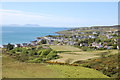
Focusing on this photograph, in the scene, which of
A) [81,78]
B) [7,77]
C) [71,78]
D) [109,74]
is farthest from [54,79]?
[109,74]

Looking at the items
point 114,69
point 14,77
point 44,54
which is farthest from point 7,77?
point 44,54

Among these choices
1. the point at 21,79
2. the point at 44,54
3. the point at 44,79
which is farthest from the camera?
the point at 44,54

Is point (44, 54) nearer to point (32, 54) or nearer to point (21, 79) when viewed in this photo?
point (32, 54)

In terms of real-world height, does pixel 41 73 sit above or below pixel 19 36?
below

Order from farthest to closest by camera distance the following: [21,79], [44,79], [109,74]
Result: 1. [109,74]
2. [44,79]
3. [21,79]

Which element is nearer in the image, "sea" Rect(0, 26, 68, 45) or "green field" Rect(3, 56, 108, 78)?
"green field" Rect(3, 56, 108, 78)

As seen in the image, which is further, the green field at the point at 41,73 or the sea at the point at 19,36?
the sea at the point at 19,36

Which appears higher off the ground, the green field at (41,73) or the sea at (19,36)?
the sea at (19,36)

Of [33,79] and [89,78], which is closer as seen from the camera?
[33,79]

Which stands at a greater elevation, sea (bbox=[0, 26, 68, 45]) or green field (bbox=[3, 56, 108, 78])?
sea (bbox=[0, 26, 68, 45])

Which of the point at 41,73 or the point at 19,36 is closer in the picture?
the point at 41,73
